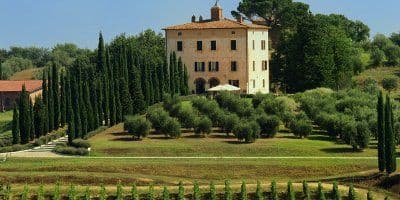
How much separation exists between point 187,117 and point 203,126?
317cm

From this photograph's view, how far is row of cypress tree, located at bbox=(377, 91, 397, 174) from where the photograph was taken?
44.1 metres

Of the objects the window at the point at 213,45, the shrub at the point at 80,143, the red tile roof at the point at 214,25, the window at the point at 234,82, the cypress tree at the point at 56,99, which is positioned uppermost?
the red tile roof at the point at 214,25

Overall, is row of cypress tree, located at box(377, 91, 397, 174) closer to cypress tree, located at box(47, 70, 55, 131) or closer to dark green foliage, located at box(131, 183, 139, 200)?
dark green foliage, located at box(131, 183, 139, 200)

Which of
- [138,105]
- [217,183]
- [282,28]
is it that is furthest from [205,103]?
[282,28]

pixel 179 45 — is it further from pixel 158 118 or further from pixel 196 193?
pixel 196 193

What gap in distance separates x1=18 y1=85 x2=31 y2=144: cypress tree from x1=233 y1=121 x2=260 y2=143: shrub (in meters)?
16.1

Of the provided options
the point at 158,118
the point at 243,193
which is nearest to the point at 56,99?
the point at 158,118

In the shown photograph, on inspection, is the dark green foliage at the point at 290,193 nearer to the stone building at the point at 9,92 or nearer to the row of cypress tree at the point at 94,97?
the row of cypress tree at the point at 94,97

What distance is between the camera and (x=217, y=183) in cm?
4234

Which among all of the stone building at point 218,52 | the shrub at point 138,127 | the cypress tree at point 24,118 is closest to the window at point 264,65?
the stone building at point 218,52

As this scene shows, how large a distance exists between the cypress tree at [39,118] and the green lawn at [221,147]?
726 cm

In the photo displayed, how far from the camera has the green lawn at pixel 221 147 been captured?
51.8 metres

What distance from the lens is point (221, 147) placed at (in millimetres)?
53094

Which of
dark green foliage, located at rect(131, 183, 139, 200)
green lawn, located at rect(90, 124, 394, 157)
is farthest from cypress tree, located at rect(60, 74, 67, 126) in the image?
dark green foliage, located at rect(131, 183, 139, 200)
